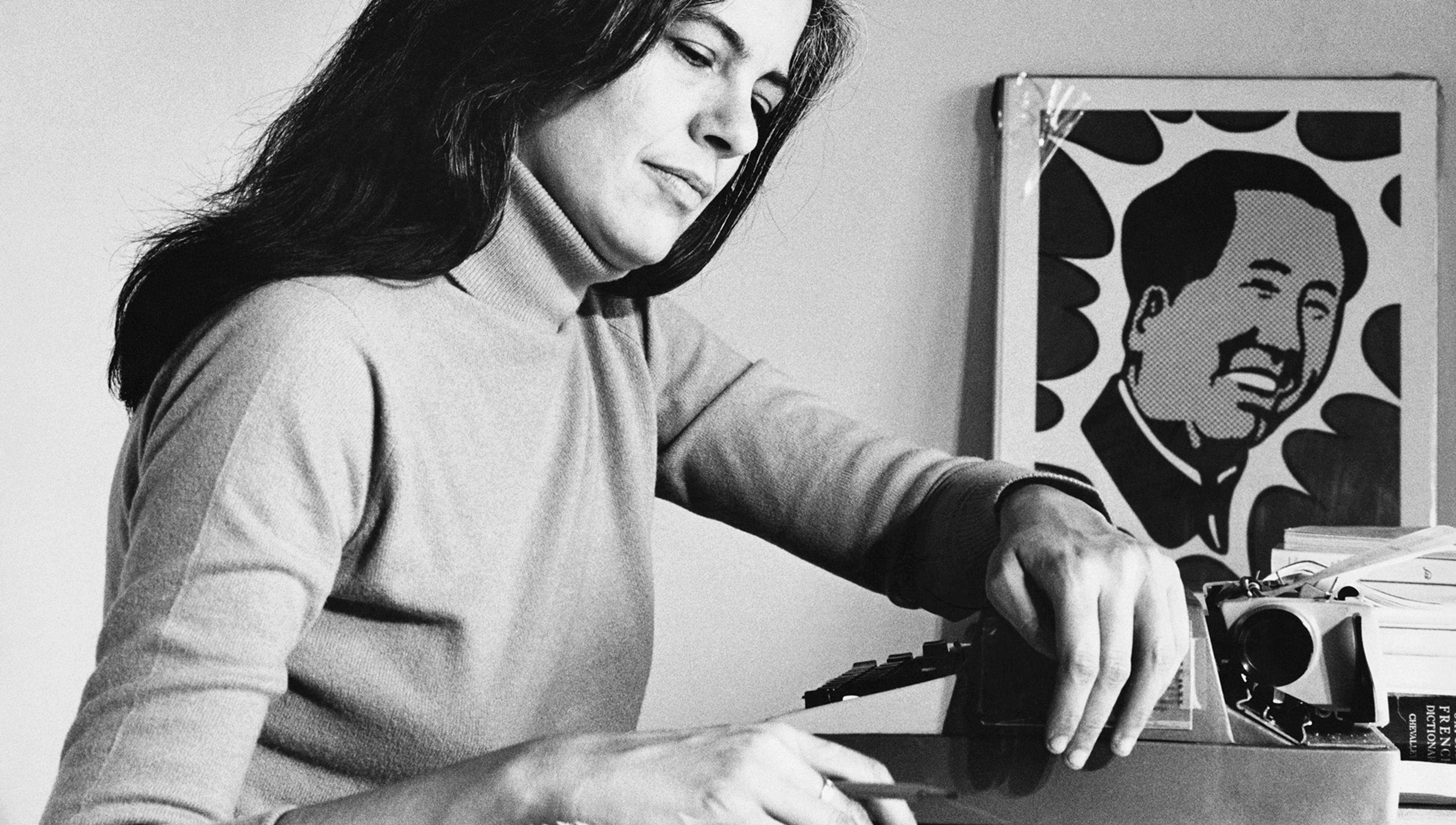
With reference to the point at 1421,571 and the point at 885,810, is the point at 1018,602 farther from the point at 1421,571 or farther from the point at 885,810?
the point at 1421,571

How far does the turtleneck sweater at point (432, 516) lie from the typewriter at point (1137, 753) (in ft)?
0.64

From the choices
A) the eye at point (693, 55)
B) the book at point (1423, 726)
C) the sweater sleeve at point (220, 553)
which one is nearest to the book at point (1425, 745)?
the book at point (1423, 726)

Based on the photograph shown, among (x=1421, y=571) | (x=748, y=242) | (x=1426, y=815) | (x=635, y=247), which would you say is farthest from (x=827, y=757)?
(x=748, y=242)

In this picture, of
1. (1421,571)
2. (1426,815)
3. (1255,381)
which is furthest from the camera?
(1255,381)

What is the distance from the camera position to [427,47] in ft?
3.07

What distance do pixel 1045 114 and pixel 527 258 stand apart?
1638mm

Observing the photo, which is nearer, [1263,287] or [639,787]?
[639,787]

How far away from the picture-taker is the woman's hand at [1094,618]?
784mm

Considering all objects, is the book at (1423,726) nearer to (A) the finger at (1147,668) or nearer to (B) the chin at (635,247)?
(A) the finger at (1147,668)

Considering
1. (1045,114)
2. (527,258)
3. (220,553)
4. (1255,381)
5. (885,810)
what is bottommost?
(1255,381)

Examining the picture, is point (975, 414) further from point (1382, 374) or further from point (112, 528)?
point (112, 528)

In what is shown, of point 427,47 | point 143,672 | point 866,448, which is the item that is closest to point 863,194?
point 866,448

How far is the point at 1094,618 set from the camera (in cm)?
81

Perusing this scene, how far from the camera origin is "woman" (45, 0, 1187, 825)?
67cm
